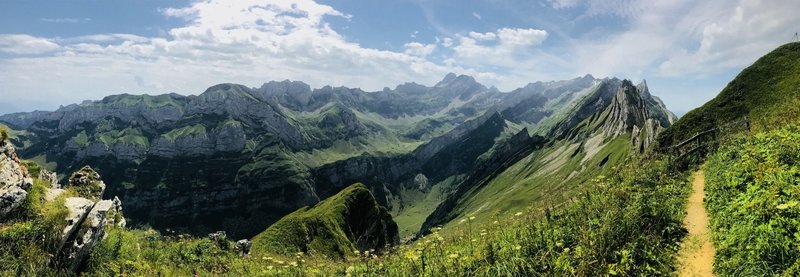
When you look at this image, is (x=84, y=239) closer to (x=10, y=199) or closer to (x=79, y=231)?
(x=79, y=231)

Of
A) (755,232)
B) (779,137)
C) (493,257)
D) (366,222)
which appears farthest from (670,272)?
(366,222)

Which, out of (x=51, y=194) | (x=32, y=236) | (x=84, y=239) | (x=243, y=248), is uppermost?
(x=51, y=194)

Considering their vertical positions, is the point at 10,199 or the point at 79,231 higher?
the point at 10,199

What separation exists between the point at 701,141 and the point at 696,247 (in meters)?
23.6

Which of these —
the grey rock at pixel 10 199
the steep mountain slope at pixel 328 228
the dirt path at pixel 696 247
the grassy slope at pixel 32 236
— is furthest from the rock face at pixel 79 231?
the steep mountain slope at pixel 328 228

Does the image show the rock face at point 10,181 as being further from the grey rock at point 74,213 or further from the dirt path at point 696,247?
the dirt path at point 696,247

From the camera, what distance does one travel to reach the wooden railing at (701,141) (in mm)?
28828


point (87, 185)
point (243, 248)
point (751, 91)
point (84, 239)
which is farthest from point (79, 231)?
point (751, 91)

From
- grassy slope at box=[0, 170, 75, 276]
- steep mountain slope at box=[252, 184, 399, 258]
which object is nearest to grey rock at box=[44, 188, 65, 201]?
grassy slope at box=[0, 170, 75, 276]

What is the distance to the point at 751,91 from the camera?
7300 cm

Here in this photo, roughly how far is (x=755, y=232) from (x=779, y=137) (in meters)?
11.8

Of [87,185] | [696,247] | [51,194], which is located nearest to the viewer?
[696,247]

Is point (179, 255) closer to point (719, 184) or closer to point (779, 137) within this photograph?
point (719, 184)

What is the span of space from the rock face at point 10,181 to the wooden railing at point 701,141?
3397cm
